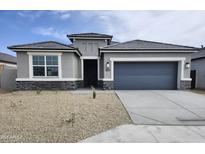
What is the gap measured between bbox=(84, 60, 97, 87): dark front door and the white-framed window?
15.4ft

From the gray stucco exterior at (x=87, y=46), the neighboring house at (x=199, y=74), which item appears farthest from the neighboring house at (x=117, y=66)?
the gray stucco exterior at (x=87, y=46)

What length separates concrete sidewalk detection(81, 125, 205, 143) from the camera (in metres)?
3.71

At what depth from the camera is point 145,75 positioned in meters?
12.6

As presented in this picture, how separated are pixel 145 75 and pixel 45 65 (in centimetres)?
821

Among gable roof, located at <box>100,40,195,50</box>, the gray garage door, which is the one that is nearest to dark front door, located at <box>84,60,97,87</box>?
the gray garage door

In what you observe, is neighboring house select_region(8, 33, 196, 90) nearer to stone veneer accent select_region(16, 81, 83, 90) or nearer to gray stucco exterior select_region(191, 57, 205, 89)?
stone veneer accent select_region(16, 81, 83, 90)

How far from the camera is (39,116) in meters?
5.48

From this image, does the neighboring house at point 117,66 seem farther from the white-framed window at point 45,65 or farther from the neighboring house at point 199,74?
the neighboring house at point 199,74

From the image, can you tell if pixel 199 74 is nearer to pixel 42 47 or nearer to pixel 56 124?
pixel 42 47

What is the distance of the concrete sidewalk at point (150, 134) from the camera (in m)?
3.71

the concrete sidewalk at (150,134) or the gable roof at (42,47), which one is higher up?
the gable roof at (42,47)
